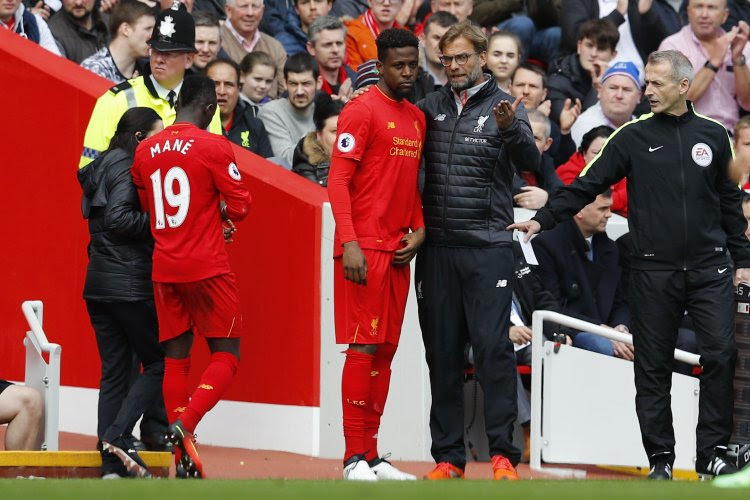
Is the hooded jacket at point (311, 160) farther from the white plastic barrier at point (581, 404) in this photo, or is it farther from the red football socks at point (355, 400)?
the red football socks at point (355, 400)

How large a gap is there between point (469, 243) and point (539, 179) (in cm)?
372

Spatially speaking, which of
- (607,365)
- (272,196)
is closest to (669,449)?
(607,365)

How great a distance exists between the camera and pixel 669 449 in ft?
27.8

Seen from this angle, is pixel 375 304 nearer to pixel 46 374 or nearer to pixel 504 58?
pixel 46 374

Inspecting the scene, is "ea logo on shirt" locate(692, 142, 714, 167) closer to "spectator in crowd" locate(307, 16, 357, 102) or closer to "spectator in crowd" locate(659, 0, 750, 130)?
"spectator in crowd" locate(307, 16, 357, 102)

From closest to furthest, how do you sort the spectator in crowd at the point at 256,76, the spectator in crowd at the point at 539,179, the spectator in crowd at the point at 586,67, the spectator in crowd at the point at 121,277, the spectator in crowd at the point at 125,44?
the spectator in crowd at the point at 121,277 → the spectator in crowd at the point at 125,44 → the spectator in crowd at the point at 539,179 → the spectator in crowd at the point at 256,76 → the spectator in crowd at the point at 586,67

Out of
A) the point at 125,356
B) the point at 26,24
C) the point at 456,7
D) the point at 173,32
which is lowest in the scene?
the point at 125,356

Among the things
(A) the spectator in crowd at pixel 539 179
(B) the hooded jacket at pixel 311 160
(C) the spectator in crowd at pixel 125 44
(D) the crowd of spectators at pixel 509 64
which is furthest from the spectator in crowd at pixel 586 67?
(C) the spectator in crowd at pixel 125 44

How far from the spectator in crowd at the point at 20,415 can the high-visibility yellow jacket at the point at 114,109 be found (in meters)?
1.62

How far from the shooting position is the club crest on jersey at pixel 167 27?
31.8ft

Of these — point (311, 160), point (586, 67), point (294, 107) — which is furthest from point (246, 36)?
point (586, 67)

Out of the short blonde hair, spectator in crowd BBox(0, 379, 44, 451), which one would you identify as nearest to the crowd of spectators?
the short blonde hair

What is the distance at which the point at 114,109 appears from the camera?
9727 mm

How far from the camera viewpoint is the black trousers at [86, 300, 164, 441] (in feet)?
29.5
